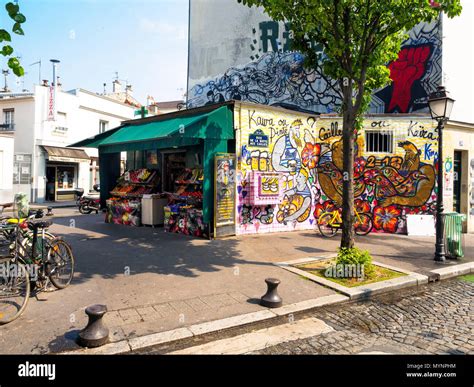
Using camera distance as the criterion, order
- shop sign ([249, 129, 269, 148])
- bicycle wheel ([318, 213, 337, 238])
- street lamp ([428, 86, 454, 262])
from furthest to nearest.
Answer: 1. bicycle wheel ([318, 213, 337, 238])
2. shop sign ([249, 129, 269, 148])
3. street lamp ([428, 86, 454, 262])

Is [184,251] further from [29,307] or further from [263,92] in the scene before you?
[263,92]

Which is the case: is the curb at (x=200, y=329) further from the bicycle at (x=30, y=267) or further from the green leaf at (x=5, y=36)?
the green leaf at (x=5, y=36)

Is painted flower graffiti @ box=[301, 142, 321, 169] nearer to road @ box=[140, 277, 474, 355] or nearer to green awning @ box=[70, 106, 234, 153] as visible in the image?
green awning @ box=[70, 106, 234, 153]

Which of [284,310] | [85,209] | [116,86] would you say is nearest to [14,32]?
[284,310]

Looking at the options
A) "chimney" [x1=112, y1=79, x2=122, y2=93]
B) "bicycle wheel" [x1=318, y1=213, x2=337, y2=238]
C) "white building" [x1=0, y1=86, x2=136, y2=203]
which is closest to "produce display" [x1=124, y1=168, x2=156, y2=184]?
"bicycle wheel" [x1=318, y1=213, x2=337, y2=238]

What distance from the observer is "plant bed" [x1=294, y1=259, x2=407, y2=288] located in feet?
19.4

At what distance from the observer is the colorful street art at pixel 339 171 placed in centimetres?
1065

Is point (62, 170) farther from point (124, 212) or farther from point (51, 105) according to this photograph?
point (124, 212)

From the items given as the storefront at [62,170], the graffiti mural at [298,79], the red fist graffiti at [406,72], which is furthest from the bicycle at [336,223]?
the storefront at [62,170]

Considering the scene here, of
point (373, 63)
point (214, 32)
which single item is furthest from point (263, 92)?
point (373, 63)

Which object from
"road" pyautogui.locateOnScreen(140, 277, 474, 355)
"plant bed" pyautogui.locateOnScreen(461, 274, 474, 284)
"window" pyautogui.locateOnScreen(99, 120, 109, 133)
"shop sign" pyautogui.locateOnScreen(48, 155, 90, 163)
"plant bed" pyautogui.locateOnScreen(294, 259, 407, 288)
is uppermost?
"window" pyautogui.locateOnScreen(99, 120, 109, 133)

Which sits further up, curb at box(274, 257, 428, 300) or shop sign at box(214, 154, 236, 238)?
shop sign at box(214, 154, 236, 238)

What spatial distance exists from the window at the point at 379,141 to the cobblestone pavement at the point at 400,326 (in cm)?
618

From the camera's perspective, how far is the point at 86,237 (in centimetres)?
927
